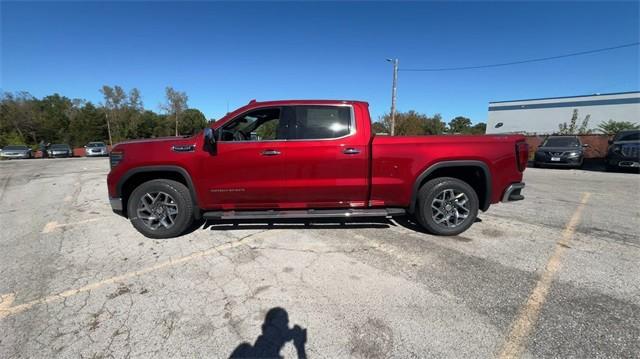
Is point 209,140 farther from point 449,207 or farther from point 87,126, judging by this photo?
point 87,126

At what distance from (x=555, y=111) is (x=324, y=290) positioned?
45062 millimetres

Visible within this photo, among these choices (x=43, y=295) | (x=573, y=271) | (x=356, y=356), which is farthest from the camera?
(x=573, y=271)

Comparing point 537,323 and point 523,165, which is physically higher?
point 523,165

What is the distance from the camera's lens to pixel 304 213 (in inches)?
158

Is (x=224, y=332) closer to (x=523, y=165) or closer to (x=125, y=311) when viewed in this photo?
(x=125, y=311)

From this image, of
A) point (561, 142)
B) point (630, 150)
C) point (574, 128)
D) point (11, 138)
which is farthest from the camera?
point (11, 138)

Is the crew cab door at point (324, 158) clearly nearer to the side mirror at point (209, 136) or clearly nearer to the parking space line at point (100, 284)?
the side mirror at point (209, 136)

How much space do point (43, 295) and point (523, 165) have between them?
19.1 feet

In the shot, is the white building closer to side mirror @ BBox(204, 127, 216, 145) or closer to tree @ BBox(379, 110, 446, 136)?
tree @ BBox(379, 110, 446, 136)

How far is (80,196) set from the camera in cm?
703

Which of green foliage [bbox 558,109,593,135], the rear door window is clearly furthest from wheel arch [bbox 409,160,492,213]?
green foliage [bbox 558,109,593,135]

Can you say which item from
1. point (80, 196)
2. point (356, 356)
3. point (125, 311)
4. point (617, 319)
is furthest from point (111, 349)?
point (80, 196)

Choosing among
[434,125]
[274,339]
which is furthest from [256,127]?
[434,125]

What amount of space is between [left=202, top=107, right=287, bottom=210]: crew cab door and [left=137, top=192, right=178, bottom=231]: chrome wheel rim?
54 cm
